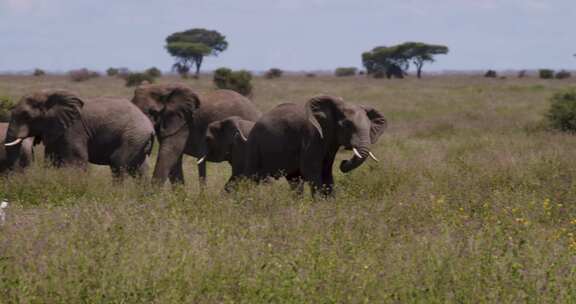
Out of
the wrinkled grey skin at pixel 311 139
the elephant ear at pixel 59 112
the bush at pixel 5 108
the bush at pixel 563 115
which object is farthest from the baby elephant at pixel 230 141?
the bush at pixel 563 115

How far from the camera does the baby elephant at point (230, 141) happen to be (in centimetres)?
1228

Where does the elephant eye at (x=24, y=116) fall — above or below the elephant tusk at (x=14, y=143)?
above

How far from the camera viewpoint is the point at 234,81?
128ft

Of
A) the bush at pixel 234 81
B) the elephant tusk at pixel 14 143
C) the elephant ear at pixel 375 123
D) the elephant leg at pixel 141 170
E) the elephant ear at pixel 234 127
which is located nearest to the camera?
the elephant ear at pixel 375 123

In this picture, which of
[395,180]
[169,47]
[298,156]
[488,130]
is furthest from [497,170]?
[169,47]

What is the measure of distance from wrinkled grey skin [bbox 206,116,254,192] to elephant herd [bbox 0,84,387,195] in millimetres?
14

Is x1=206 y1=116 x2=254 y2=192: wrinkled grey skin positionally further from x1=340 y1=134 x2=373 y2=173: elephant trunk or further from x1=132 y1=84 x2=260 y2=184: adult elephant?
x1=340 y1=134 x2=373 y2=173: elephant trunk

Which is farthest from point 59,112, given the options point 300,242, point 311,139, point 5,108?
point 5,108

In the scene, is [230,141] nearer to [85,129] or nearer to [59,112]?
[85,129]

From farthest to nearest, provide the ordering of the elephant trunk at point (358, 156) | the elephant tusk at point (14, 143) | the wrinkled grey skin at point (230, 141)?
1. the wrinkled grey skin at point (230, 141)
2. the elephant tusk at point (14, 143)
3. the elephant trunk at point (358, 156)

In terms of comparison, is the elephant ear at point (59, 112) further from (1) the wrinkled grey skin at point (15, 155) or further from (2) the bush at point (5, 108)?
(2) the bush at point (5, 108)

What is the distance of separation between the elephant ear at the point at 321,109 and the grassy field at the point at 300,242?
3.23 feet

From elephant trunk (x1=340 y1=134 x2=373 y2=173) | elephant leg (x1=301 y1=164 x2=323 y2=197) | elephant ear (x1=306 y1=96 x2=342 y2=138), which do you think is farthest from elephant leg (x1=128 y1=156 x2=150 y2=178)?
elephant trunk (x1=340 y1=134 x2=373 y2=173)

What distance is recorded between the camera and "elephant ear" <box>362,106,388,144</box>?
11.5 metres
